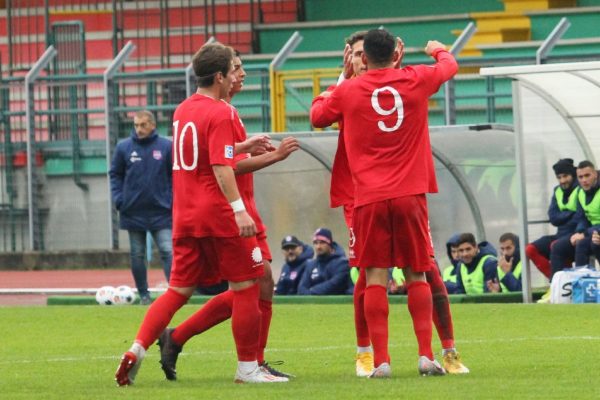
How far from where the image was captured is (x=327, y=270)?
17656 mm

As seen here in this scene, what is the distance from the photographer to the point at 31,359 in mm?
11312

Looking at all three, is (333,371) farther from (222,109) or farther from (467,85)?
(467,85)

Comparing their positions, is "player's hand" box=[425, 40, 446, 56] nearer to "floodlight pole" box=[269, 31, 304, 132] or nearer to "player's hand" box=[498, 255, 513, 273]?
"player's hand" box=[498, 255, 513, 273]

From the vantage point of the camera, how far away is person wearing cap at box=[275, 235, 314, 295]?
1816 cm

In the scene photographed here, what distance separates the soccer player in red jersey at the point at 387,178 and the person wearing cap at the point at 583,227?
27.0 feet

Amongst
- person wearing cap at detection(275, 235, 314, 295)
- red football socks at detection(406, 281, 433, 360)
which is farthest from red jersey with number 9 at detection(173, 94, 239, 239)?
person wearing cap at detection(275, 235, 314, 295)

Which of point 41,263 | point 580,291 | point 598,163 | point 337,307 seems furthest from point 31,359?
point 41,263

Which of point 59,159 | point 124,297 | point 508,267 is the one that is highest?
point 59,159

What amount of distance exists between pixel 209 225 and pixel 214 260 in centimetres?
24

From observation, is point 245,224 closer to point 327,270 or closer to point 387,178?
point 387,178

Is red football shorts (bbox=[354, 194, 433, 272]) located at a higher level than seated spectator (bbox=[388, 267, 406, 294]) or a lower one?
higher

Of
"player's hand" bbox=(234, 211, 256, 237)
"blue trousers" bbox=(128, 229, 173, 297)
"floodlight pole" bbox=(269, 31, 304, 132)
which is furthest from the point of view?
"floodlight pole" bbox=(269, 31, 304, 132)

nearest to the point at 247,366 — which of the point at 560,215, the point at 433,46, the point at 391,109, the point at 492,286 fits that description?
the point at 391,109

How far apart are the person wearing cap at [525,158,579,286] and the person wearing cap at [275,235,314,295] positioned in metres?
2.52
